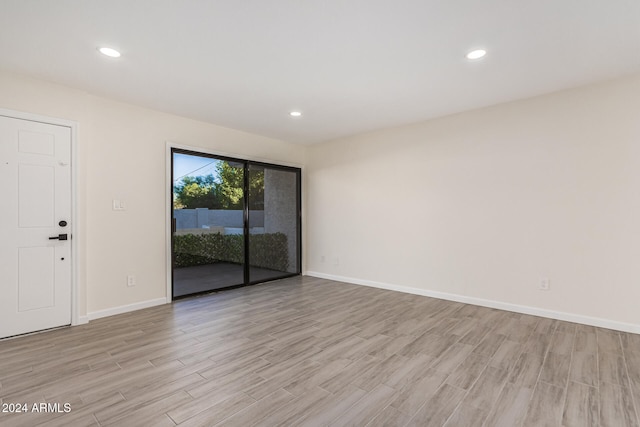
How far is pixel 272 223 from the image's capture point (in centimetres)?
564

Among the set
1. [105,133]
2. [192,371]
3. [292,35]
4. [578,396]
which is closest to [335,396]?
[192,371]

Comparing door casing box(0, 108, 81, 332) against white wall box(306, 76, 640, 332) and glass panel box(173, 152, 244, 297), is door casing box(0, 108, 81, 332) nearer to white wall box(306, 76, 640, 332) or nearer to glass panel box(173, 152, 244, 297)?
glass panel box(173, 152, 244, 297)

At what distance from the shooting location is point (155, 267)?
13.3 feet

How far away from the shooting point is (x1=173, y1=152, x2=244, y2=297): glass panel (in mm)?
4340

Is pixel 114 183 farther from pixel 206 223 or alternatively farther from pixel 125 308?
pixel 125 308

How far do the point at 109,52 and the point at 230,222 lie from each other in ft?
9.15

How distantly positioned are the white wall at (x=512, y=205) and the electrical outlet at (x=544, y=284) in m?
0.05

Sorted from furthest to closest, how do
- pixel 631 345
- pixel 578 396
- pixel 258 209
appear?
1. pixel 258 209
2. pixel 631 345
3. pixel 578 396

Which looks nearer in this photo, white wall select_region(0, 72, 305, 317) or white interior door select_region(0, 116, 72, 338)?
white interior door select_region(0, 116, 72, 338)


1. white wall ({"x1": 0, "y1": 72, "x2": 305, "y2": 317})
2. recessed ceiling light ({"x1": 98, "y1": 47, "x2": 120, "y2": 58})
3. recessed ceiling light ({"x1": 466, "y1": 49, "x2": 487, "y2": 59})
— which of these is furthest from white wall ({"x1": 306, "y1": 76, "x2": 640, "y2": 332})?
recessed ceiling light ({"x1": 98, "y1": 47, "x2": 120, "y2": 58})

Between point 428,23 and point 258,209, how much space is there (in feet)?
12.7

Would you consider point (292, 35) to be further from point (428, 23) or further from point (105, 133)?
point (105, 133)

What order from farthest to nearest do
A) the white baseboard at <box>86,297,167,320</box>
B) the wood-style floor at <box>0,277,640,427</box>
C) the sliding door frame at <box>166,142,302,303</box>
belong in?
the sliding door frame at <box>166,142,302,303</box>
the white baseboard at <box>86,297,167,320</box>
the wood-style floor at <box>0,277,640,427</box>

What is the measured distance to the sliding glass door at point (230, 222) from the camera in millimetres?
4379
